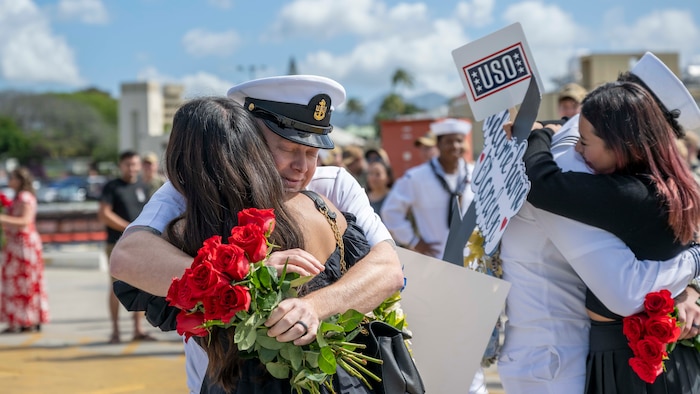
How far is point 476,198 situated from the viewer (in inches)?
130

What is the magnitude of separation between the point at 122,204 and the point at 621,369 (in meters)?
6.95

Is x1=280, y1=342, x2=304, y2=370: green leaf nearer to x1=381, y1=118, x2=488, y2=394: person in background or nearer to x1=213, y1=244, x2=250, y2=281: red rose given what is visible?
x1=213, y1=244, x2=250, y2=281: red rose

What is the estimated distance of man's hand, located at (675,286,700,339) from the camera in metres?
2.76

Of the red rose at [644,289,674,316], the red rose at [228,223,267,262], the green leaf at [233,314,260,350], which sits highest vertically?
the red rose at [228,223,267,262]

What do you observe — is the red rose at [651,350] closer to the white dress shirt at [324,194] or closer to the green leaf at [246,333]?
the white dress shirt at [324,194]

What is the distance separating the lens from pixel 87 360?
7797 mm

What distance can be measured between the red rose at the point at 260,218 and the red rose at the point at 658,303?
135cm

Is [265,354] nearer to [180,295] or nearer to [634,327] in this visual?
[180,295]

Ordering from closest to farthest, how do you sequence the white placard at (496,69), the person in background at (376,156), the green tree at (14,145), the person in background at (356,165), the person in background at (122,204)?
the white placard at (496,69) < the person in background at (122,204) < the person in background at (356,165) < the person in background at (376,156) < the green tree at (14,145)

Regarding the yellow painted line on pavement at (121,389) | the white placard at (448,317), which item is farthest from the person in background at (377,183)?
the white placard at (448,317)

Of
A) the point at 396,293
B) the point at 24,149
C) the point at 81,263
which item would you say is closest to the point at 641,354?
the point at 396,293

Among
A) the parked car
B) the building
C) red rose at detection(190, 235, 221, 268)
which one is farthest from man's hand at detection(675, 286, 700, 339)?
the building

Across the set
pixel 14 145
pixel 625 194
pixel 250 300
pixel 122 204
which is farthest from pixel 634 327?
pixel 14 145

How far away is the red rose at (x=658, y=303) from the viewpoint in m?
2.65
